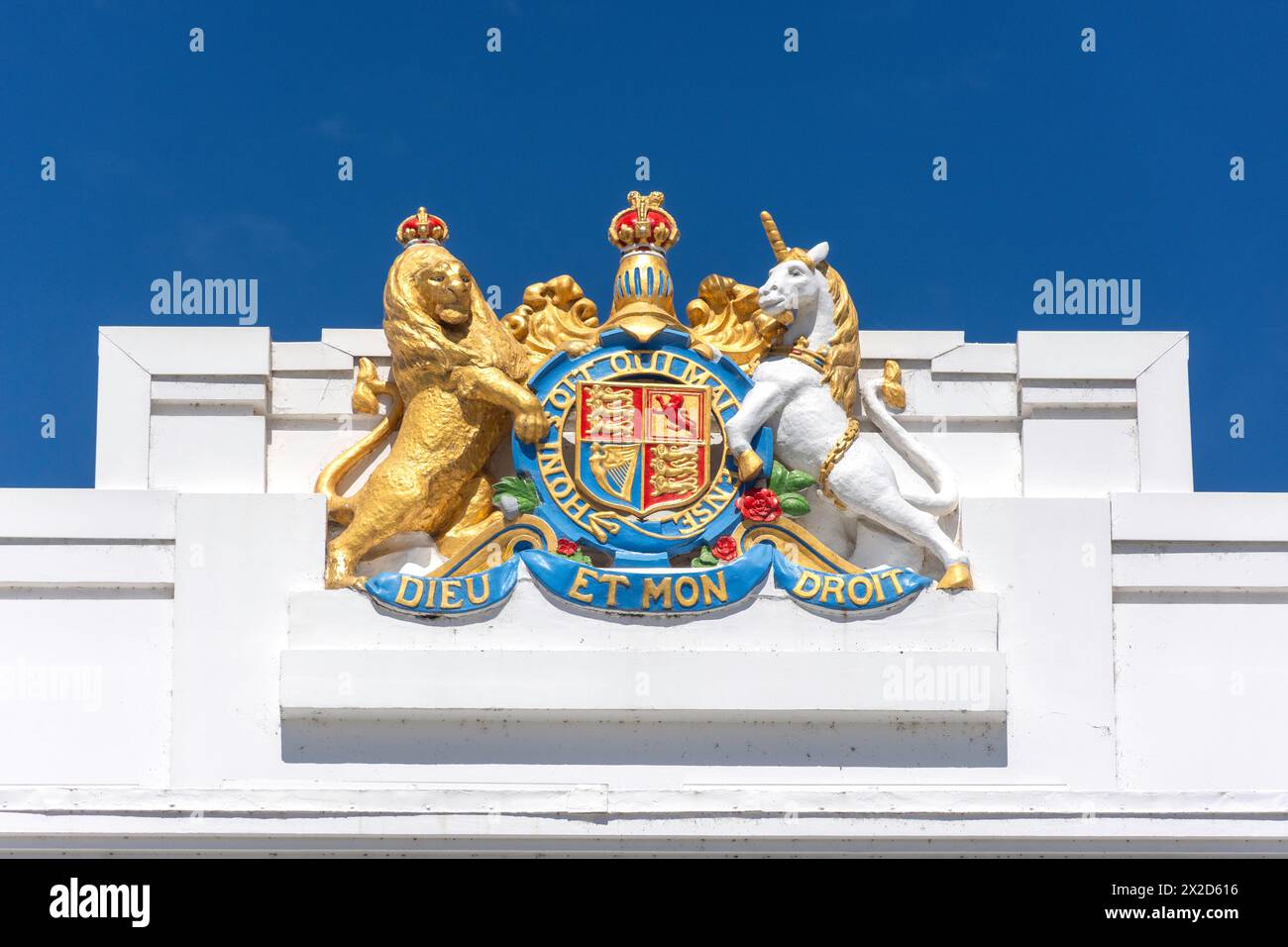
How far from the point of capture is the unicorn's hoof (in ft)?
41.4

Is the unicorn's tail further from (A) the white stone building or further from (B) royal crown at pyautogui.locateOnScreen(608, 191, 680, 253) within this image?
(B) royal crown at pyautogui.locateOnScreen(608, 191, 680, 253)

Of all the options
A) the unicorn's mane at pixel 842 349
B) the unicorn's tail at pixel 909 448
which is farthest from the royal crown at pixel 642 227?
the unicorn's tail at pixel 909 448

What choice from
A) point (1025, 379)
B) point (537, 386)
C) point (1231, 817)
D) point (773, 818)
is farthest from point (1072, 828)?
point (537, 386)

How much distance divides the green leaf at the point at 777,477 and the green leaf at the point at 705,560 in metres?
0.56

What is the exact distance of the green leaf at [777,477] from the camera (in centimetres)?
1287

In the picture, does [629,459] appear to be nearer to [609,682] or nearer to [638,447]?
[638,447]

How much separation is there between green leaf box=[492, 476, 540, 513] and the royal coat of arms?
13 millimetres

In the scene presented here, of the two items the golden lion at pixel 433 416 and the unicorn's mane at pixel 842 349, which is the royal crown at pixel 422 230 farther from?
the unicorn's mane at pixel 842 349

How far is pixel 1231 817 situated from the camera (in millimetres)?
11930

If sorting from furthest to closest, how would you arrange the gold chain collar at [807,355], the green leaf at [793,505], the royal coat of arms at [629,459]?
1. the gold chain collar at [807,355]
2. the green leaf at [793,505]
3. the royal coat of arms at [629,459]

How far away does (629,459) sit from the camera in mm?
12773

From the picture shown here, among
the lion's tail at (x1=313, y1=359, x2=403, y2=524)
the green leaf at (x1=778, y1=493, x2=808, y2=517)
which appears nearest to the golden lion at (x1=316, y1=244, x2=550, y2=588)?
the lion's tail at (x1=313, y1=359, x2=403, y2=524)

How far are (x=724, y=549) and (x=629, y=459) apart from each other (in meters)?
0.76
